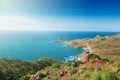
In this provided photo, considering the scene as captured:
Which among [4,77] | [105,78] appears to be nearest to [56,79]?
[105,78]

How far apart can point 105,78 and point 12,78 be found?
45021 millimetres

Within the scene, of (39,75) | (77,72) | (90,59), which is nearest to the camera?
(77,72)

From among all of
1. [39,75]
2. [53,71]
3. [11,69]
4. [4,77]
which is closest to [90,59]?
[53,71]

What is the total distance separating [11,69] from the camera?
190 ft

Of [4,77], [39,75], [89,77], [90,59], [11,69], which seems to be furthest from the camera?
[11,69]

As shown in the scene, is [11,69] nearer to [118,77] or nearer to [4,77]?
[4,77]

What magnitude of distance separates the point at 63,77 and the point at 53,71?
229 centimetres

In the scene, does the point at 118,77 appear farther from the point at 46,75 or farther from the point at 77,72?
the point at 46,75

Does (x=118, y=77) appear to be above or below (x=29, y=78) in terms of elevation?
above

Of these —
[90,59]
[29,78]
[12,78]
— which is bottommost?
[12,78]

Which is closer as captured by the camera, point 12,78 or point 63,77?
point 63,77

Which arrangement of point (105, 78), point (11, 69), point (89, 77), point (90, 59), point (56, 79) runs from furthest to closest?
point (11, 69)
point (90, 59)
point (56, 79)
point (89, 77)
point (105, 78)

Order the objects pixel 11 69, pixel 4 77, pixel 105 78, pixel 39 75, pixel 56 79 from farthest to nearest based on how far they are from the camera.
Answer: pixel 11 69 → pixel 4 77 → pixel 39 75 → pixel 56 79 → pixel 105 78

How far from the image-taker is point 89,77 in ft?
38.5
